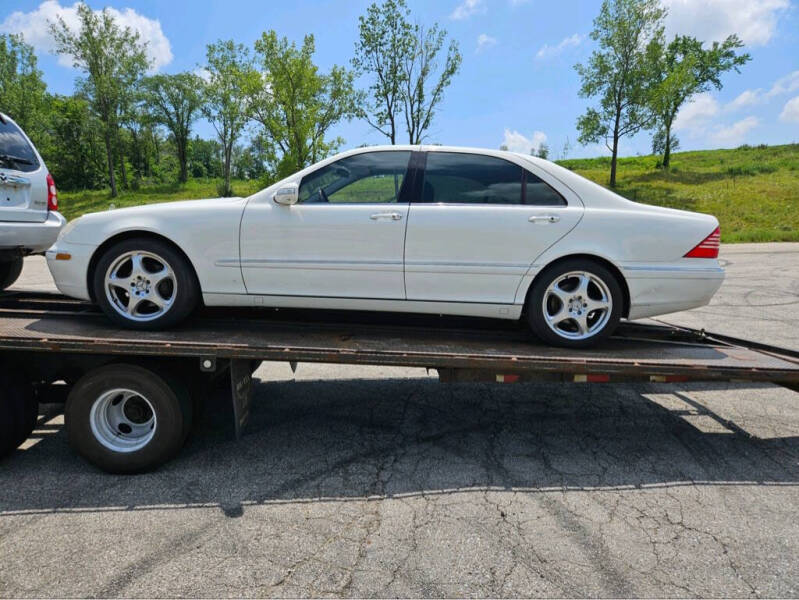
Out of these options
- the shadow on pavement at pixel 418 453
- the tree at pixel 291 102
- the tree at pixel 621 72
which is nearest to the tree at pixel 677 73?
the tree at pixel 621 72

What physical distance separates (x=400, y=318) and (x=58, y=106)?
60192 mm

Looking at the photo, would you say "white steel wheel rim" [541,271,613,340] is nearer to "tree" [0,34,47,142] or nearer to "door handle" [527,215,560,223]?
"door handle" [527,215,560,223]

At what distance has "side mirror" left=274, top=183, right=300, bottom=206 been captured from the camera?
372 centimetres

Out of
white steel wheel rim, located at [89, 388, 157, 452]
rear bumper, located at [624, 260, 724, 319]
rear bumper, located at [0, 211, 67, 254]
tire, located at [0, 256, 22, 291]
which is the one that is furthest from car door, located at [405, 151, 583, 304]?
tire, located at [0, 256, 22, 291]

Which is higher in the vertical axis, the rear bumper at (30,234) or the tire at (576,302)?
the rear bumper at (30,234)

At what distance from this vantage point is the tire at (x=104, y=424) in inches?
132

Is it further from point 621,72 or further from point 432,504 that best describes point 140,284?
point 621,72

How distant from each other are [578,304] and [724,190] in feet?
103

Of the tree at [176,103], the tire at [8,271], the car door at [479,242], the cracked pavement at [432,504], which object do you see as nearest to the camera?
the cracked pavement at [432,504]

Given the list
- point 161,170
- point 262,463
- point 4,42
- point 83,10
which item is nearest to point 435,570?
point 262,463

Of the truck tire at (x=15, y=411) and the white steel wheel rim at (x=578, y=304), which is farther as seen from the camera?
the white steel wheel rim at (x=578, y=304)

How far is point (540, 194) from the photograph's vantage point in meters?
3.78

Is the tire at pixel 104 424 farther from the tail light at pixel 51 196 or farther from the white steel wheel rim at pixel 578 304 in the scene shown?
the white steel wheel rim at pixel 578 304

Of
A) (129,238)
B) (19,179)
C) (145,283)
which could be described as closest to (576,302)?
(145,283)
